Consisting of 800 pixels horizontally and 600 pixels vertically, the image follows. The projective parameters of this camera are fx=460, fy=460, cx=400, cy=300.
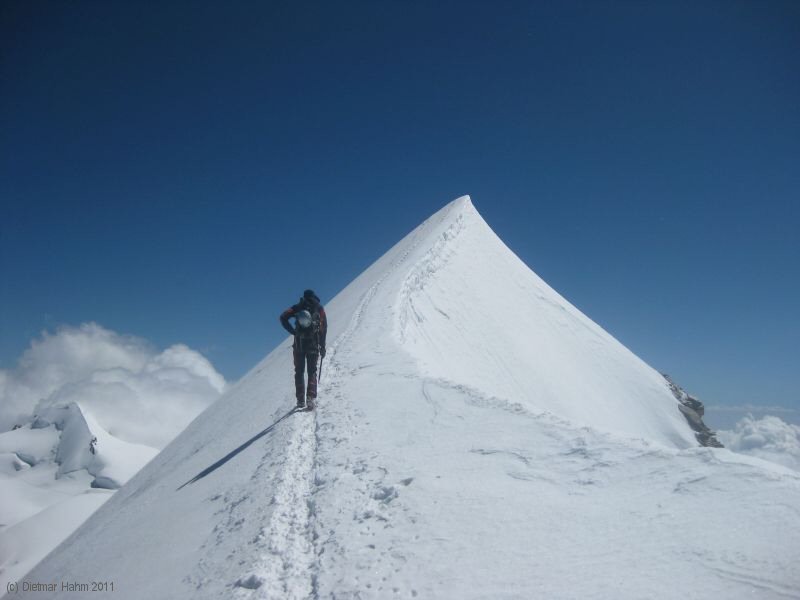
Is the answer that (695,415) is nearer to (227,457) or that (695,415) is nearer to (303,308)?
(303,308)

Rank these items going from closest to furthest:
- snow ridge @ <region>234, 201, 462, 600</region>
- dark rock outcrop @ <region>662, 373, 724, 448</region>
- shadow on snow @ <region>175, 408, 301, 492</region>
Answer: snow ridge @ <region>234, 201, 462, 600</region> < shadow on snow @ <region>175, 408, 301, 492</region> < dark rock outcrop @ <region>662, 373, 724, 448</region>

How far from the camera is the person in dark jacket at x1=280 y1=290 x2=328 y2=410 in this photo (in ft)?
28.7

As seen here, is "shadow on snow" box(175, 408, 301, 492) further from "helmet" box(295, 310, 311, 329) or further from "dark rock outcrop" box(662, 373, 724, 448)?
"dark rock outcrop" box(662, 373, 724, 448)

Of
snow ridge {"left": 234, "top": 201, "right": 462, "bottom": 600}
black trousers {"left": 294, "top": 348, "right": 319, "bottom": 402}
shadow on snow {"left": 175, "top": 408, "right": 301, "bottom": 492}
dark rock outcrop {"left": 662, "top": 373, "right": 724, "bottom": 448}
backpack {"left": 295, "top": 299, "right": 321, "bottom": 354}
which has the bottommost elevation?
snow ridge {"left": 234, "top": 201, "right": 462, "bottom": 600}

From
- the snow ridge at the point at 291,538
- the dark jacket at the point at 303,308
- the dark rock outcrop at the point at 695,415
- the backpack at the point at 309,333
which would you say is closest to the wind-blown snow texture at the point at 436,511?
the snow ridge at the point at 291,538

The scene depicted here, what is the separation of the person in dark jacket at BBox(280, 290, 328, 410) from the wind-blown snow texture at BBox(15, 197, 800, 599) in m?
0.51

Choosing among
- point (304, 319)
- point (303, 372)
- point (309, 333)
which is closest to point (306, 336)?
point (309, 333)

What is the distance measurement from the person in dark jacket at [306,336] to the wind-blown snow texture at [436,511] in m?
0.51

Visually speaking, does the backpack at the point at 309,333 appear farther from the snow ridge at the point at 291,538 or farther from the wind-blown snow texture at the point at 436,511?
the snow ridge at the point at 291,538

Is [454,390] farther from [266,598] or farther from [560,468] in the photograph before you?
[266,598]

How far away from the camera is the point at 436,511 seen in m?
4.49

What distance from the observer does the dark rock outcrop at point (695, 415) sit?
22.5 metres

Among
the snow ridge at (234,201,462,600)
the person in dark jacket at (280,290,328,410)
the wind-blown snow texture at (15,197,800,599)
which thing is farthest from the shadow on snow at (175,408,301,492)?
the snow ridge at (234,201,462,600)

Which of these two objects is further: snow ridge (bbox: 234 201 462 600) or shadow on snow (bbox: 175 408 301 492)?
shadow on snow (bbox: 175 408 301 492)
